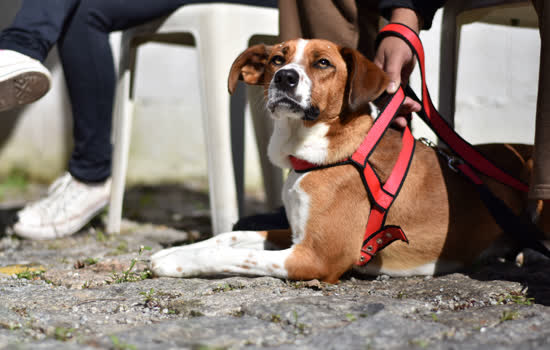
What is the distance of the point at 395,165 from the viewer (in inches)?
90.3

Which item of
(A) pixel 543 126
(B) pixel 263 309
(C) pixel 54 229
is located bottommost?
(C) pixel 54 229

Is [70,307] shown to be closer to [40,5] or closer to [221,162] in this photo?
[221,162]

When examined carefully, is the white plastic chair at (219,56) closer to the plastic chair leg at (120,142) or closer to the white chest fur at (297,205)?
the plastic chair leg at (120,142)

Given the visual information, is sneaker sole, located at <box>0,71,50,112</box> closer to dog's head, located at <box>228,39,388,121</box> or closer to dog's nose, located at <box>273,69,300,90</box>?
dog's head, located at <box>228,39,388,121</box>

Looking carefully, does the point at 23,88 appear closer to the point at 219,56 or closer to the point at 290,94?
the point at 219,56

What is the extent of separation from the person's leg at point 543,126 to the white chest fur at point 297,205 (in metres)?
0.89

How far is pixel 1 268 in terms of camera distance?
251 cm

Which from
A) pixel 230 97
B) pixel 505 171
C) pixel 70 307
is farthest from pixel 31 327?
pixel 505 171

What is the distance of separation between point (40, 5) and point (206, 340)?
2.37 m

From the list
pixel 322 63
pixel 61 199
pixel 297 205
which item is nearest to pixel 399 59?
pixel 322 63

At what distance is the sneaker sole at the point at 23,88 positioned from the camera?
2.68 meters

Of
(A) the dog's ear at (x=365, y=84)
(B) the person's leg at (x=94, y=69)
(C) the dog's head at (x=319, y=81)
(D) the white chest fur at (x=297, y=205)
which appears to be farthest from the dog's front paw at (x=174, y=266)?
(B) the person's leg at (x=94, y=69)

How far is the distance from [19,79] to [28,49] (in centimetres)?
20

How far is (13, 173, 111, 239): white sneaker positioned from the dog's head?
4.84ft
